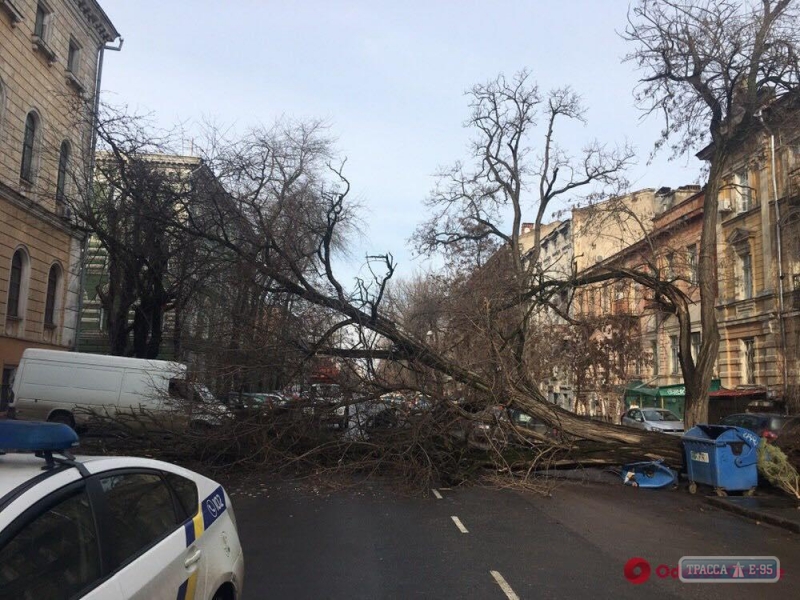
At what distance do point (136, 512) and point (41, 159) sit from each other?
2651cm

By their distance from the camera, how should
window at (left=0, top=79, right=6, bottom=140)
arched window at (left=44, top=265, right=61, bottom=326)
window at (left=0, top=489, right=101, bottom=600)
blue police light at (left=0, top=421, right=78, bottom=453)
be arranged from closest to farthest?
window at (left=0, top=489, right=101, bottom=600) < blue police light at (left=0, top=421, right=78, bottom=453) < window at (left=0, top=79, right=6, bottom=140) < arched window at (left=44, top=265, right=61, bottom=326)

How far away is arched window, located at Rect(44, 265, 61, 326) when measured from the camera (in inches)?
1132

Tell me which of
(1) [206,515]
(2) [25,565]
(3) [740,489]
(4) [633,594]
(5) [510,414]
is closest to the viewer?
(2) [25,565]

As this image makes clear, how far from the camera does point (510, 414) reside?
14.5 m

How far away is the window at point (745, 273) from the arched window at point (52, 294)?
1170 inches

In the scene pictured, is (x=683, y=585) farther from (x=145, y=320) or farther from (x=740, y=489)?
(x=145, y=320)

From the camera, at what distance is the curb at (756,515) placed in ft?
33.3

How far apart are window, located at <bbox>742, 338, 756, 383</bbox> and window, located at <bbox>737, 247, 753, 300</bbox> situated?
2050mm

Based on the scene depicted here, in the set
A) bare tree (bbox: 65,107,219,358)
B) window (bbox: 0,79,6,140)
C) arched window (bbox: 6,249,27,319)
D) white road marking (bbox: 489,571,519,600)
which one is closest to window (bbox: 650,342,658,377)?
bare tree (bbox: 65,107,219,358)

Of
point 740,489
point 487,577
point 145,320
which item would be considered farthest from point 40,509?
point 145,320

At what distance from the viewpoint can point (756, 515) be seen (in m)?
11.1

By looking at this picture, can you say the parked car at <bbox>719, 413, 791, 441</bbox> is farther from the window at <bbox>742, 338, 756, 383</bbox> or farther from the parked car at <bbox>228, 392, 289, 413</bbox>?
the parked car at <bbox>228, 392, 289, 413</bbox>

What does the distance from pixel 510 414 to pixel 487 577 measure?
759 cm

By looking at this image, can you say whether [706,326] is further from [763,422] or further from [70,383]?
[70,383]
